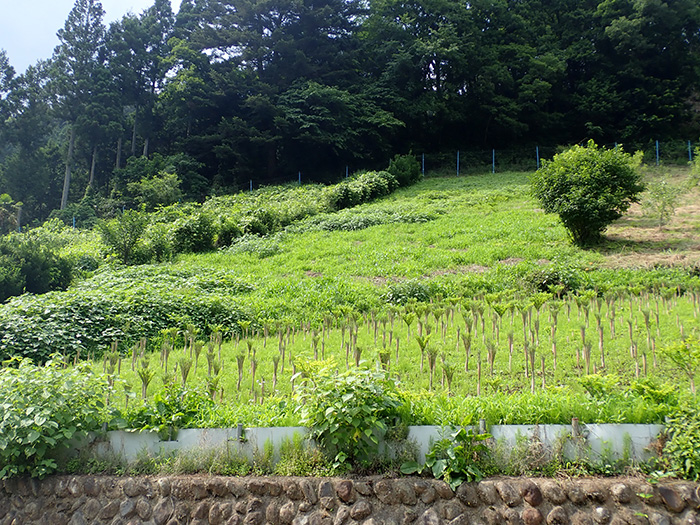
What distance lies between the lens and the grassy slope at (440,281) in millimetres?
6246

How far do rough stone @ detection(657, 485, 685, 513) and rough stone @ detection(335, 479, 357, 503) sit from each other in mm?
2256

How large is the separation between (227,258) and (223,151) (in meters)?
18.0

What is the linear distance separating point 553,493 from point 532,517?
24 centimetres

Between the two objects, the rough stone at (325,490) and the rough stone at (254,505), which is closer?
the rough stone at (325,490)

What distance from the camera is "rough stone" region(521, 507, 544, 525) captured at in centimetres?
370

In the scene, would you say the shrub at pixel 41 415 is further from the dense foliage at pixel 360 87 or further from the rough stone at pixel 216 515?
the dense foliage at pixel 360 87

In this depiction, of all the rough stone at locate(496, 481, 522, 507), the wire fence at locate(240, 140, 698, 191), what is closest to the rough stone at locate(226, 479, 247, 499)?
the rough stone at locate(496, 481, 522, 507)

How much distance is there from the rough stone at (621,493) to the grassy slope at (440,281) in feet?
2.10

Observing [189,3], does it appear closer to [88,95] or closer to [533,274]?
[88,95]

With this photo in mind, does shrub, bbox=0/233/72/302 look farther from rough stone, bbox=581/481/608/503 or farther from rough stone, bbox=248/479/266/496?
rough stone, bbox=581/481/608/503

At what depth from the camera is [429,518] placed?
3.86 meters

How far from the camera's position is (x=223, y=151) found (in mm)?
32094

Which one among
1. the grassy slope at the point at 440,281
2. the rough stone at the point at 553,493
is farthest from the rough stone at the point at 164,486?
the rough stone at the point at 553,493

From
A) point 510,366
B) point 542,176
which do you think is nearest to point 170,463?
point 510,366
